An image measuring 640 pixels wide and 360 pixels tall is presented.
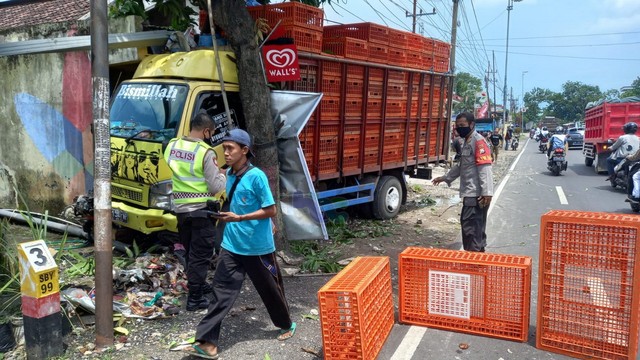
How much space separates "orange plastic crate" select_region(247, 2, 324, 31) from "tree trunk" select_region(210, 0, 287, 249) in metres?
0.70

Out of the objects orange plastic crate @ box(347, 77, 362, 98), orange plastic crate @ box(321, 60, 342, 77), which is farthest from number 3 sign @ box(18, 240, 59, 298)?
orange plastic crate @ box(347, 77, 362, 98)

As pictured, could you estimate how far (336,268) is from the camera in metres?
6.16

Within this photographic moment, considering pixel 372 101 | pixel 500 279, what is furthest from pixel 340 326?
pixel 372 101

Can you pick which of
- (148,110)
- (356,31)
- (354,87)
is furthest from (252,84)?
(356,31)

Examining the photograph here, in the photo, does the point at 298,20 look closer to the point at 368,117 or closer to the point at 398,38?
the point at 368,117

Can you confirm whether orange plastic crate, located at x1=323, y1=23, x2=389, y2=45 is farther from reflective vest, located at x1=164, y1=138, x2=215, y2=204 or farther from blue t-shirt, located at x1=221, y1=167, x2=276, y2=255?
blue t-shirt, located at x1=221, y1=167, x2=276, y2=255

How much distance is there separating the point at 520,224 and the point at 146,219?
6556mm

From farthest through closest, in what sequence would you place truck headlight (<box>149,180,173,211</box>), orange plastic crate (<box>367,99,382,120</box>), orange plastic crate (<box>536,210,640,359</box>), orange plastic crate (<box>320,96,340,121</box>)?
1. orange plastic crate (<box>367,99,382,120</box>)
2. orange plastic crate (<box>320,96,340,121</box>)
3. truck headlight (<box>149,180,173,211</box>)
4. orange plastic crate (<box>536,210,640,359</box>)

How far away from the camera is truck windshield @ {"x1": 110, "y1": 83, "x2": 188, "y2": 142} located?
594cm

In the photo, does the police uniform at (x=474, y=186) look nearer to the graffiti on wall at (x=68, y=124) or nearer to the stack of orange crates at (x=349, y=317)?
the stack of orange crates at (x=349, y=317)

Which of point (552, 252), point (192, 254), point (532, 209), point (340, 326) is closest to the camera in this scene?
point (340, 326)

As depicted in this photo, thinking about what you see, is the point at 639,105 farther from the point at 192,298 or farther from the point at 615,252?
the point at 192,298

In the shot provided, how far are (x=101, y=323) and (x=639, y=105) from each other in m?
16.7

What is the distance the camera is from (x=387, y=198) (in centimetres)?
934
